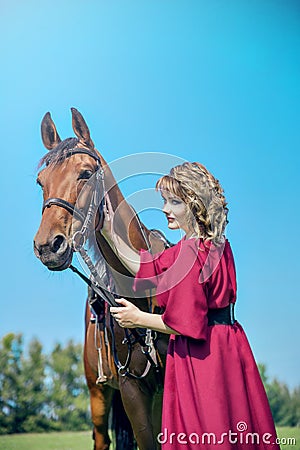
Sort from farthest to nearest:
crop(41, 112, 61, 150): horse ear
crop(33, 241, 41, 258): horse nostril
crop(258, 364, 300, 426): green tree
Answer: crop(258, 364, 300, 426): green tree → crop(41, 112, 61, 150): horse ear → crop(33, 241, 41, 258): horse nostril

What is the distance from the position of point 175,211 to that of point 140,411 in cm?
120

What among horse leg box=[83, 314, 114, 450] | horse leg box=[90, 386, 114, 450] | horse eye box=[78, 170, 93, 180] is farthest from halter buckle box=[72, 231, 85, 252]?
horse leg box=[90, 386, 114, 450]

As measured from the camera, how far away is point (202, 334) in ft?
8.06

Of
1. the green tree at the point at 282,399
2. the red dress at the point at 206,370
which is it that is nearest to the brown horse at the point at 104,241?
the red dress at the point at 206,370

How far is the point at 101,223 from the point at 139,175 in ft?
1.15

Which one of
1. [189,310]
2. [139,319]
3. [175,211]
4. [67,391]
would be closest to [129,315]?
[139,319]

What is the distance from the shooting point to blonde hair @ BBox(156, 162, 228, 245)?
2.62 m

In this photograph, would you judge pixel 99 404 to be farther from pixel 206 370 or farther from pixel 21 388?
pixel 21 388

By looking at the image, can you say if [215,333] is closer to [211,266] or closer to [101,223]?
[211,266]

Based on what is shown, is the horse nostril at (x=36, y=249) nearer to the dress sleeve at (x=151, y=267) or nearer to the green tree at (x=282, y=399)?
the dress sleeve at (x=151, y=267)

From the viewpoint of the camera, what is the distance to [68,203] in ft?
10.1

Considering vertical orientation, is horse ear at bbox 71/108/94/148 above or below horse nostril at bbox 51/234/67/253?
above

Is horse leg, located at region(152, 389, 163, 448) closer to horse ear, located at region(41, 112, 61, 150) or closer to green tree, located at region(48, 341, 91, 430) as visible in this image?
horse ear, located at region(41, 112, 61, 150)

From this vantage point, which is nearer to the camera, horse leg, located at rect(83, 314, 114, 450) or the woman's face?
the woman's face
